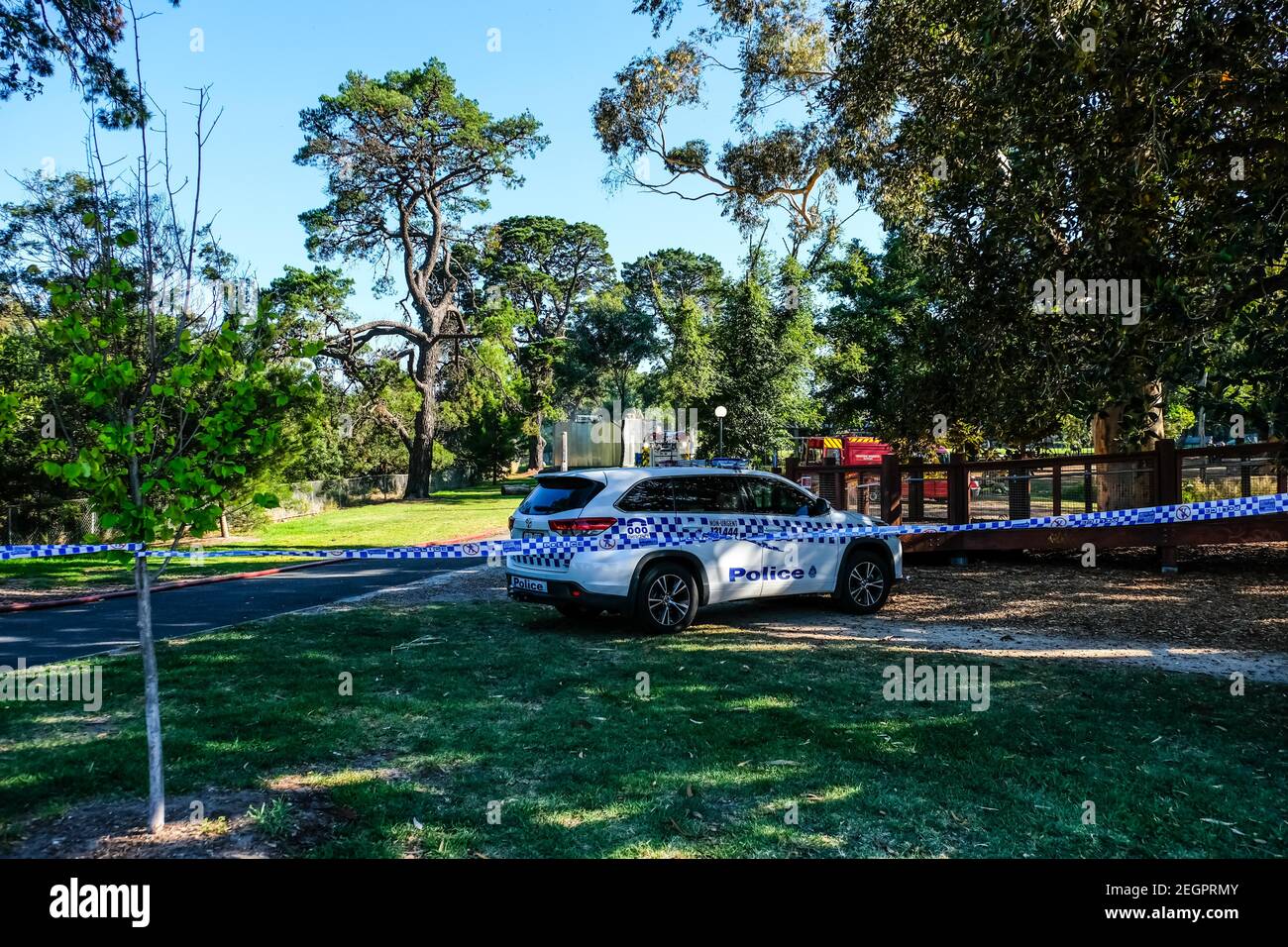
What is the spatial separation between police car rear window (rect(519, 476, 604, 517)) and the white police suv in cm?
1

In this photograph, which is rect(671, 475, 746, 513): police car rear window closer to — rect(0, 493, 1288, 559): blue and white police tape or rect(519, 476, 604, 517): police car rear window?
rect(0, 493, 1288, 559): blue and white police tape

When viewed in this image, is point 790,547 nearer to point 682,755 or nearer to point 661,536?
point 661,536

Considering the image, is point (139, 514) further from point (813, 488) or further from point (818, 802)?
point (813, 488)

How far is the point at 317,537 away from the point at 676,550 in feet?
55.3

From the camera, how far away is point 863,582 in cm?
985

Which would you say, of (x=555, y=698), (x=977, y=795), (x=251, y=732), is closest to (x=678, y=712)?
(x=555, y=698)

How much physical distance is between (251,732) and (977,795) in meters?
4.29

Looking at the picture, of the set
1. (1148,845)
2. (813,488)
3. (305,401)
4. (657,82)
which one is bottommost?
(1148,845)

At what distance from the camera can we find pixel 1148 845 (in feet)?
12.1

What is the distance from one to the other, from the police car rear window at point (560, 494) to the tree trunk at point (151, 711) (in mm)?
4589

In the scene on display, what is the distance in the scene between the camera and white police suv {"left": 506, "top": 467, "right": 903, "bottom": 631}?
812cm

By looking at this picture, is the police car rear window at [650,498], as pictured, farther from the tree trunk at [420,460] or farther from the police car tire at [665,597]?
the tree trunk at [420,460]

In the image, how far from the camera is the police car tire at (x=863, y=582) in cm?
972

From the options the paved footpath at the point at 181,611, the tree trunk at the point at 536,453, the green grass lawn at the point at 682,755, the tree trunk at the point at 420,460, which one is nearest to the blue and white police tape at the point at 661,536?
the paved footpath at the point at 181,611
